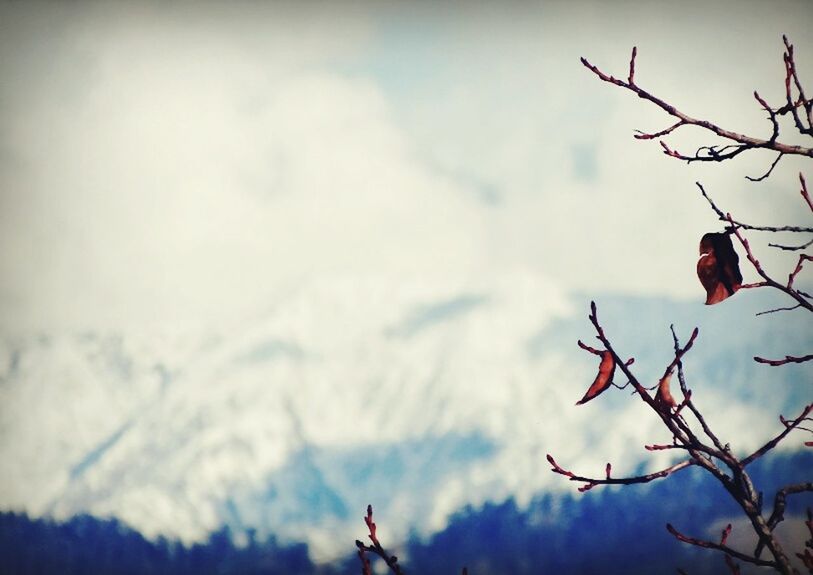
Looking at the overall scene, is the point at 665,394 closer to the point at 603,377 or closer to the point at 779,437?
the point at 603,377

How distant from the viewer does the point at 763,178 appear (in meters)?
4.99

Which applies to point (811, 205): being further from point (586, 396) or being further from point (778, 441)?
point (586, 396)

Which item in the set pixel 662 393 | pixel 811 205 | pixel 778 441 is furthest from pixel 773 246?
pixel 662 393

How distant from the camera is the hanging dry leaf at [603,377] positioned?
3342 mm

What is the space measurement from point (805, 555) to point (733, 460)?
5.53 feet

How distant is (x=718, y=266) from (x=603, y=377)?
1.55 meters

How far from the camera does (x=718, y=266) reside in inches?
168

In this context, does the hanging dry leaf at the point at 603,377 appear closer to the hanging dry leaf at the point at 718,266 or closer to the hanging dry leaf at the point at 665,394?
the hanging dry leaf at the point at 665,394

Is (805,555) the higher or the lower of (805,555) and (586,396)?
the lower

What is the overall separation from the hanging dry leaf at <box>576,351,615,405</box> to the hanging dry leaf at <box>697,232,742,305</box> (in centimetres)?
127

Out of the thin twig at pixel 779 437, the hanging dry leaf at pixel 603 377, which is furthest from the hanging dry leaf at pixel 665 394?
the thin twig at pixel 779 437

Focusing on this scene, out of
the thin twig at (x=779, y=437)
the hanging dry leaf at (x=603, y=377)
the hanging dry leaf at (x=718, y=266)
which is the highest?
the hanging dry leaf at (x=718, y=266)

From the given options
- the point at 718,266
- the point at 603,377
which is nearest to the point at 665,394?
the point at 603,377

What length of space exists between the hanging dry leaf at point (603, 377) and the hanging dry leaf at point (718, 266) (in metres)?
1.27
